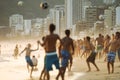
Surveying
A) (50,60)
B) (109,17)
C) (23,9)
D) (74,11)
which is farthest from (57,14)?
(50,60)

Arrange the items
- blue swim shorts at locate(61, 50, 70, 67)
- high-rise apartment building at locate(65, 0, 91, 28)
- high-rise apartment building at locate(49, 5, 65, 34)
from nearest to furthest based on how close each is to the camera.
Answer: blue swim shorts at locate(61, 50, 70, 67), high-rise apartment building at locate(65, 0, 91, 28), high-rise apartment building at locate(49, 5, 65, 34)

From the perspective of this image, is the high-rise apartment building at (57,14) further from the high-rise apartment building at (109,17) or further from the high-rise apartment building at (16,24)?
the high-rise apartment building at (109,17)

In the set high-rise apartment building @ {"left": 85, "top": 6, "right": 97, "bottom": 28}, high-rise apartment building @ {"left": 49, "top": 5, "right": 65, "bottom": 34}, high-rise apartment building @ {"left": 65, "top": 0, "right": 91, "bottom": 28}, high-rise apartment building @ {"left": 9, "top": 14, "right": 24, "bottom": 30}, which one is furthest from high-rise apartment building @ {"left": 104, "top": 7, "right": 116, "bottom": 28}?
high-rise apartment building @ {"left": 9, "top": 14, "right": 24, "bottom": 30}

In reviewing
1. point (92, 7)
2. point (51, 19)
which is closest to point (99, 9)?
point (92, 7)

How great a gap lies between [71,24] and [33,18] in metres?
18.5

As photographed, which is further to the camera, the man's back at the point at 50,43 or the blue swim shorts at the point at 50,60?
the man's back at the point at 50,43

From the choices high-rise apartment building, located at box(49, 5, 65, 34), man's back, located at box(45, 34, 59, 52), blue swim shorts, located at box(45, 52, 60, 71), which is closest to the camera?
blue swim shorts, located at box(45, 52, 60, 71)

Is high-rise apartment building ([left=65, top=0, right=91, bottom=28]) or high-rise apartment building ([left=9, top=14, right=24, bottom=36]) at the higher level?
high-rise apartment building ([left=65, top=0, right=91, bottom=28])

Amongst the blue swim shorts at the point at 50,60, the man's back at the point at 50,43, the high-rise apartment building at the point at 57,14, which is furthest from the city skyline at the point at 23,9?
the blue swim shorts at the point at 50,60

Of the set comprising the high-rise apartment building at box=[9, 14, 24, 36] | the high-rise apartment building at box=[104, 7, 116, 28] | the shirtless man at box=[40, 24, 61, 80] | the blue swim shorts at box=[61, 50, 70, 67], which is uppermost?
the shirtless man at box=[40, 24, 61, 80]

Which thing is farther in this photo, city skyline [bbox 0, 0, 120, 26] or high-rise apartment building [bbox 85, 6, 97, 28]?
city skyline [bbox 0, 0, 120, 26]

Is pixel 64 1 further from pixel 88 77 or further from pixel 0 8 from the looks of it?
pixel 88 77

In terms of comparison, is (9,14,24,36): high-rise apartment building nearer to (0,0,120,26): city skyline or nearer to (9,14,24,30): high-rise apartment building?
(9,14,24,30): high-rise apartment building

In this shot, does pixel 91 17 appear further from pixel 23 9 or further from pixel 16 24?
pixel 16 24
